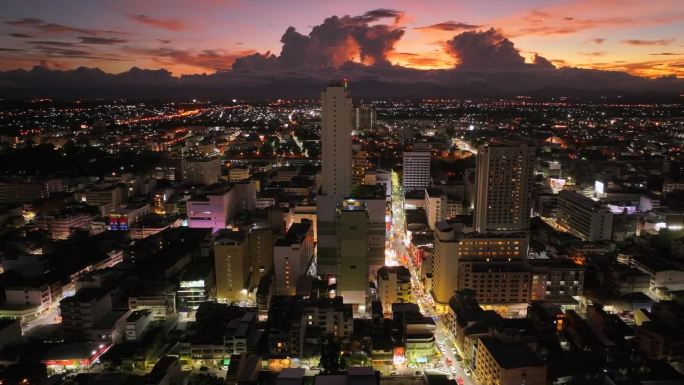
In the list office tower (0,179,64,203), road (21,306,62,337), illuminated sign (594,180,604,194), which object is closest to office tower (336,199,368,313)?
road (21,306,62,337)

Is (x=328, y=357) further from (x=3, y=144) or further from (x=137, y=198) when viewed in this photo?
(x=3, y=144)

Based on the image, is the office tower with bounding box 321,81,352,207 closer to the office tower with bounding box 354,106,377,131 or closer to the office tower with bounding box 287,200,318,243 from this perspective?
the office tower with bounding box 287,200,318,243

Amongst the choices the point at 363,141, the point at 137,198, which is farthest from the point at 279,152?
the point at 137,198

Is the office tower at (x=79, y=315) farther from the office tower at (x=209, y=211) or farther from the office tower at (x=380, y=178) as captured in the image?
the office tower at (x=380, y=178)

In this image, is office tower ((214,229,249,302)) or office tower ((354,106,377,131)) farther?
office tower ((354,106,377,131))

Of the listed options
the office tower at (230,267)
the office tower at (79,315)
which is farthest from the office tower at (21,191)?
the office tower at (230,267)

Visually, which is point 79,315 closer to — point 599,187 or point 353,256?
point 353,256
